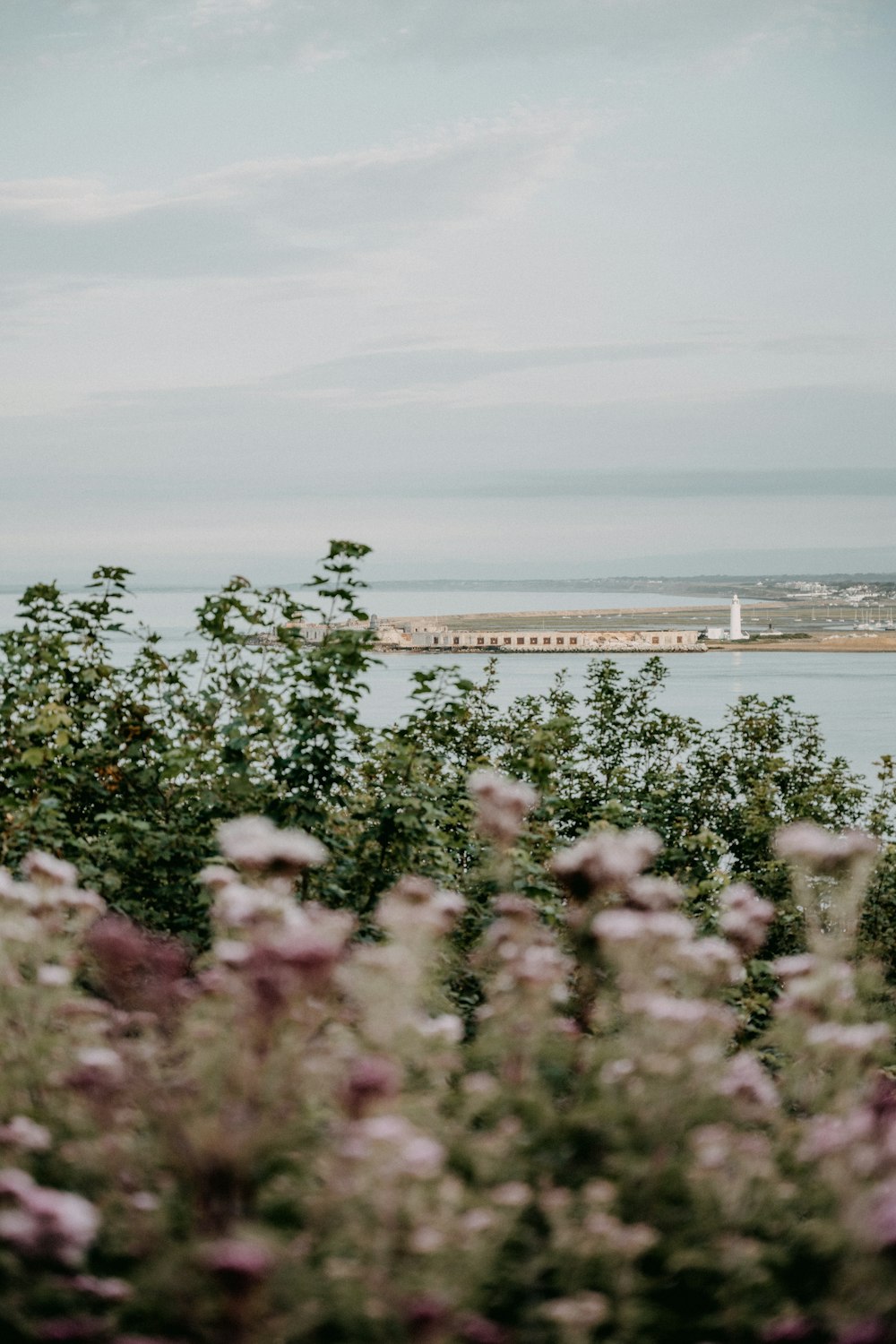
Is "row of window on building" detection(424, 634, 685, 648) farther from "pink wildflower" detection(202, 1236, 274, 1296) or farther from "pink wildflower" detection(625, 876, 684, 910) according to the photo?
"pink wildflower" detection(202, 1236, 274, 1296)

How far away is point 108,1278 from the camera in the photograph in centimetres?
190

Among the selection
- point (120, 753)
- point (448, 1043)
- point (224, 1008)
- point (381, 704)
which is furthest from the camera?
point (381, 704)

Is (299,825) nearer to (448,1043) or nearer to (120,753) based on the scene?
(120,753)

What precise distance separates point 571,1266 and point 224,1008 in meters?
0.72

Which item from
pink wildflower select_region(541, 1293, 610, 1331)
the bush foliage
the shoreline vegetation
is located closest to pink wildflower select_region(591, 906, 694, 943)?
the shoreline vegetation

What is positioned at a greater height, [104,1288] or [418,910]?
[418,910]

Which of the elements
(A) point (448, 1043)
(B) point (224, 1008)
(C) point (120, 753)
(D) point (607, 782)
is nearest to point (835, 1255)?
(A) point (448, 1043)

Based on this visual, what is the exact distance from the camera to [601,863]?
8.00ft

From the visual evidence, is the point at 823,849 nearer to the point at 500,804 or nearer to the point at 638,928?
the point at 638,928

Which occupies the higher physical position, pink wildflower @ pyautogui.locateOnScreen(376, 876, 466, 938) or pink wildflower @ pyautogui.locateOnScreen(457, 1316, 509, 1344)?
pink wildflower @ pyautogui.locateOnScreen(376, 876, 466, 938)

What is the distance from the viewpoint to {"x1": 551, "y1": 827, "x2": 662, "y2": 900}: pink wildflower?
2410 millimetres

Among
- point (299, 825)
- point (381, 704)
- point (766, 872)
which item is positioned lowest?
point (766, 872)

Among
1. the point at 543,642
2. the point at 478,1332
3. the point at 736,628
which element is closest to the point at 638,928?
the point at 478,1332

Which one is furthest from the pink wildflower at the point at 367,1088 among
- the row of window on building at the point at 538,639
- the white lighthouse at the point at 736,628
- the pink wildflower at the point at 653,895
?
the white lighthouse at the point at 736,628
